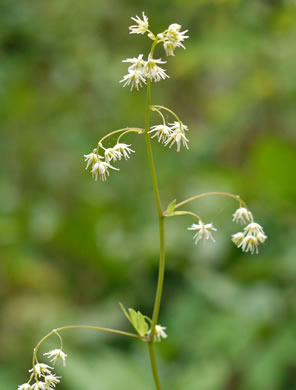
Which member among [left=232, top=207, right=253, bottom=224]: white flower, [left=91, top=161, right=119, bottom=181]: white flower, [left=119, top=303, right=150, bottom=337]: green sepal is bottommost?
[left=119, top=303, right=150, bottom=337]: green sepal

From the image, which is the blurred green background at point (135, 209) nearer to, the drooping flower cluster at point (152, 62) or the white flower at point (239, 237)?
the white flower at point (239, 237)

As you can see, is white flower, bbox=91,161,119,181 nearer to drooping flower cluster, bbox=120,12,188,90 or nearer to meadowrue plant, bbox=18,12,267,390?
meadowrue plant, bbox=18,12,267,390

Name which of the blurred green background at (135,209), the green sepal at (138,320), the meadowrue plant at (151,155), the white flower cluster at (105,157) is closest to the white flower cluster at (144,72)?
the meadowrue plant at (151,155)

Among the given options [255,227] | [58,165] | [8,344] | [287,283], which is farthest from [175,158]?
[255,227]

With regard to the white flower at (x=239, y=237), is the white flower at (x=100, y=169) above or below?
above

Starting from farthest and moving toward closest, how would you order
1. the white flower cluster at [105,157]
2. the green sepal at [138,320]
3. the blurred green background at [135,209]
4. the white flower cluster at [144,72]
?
1. the blurred green background at [135,209]
2. the green sepal at [138,320]
3. the white flower cluster at [105,157]
4. the white flower cluster at [144,72]

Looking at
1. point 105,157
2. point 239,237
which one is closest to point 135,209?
point 239,237

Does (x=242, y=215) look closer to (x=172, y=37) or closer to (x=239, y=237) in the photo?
(x=239, y=237)

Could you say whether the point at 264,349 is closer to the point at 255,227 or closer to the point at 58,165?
the point at 255,227

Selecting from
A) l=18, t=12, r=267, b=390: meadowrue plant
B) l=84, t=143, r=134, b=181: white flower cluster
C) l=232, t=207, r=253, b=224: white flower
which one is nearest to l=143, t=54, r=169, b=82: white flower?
l=18, t=12, r=267, b=390: meadowrue plant
